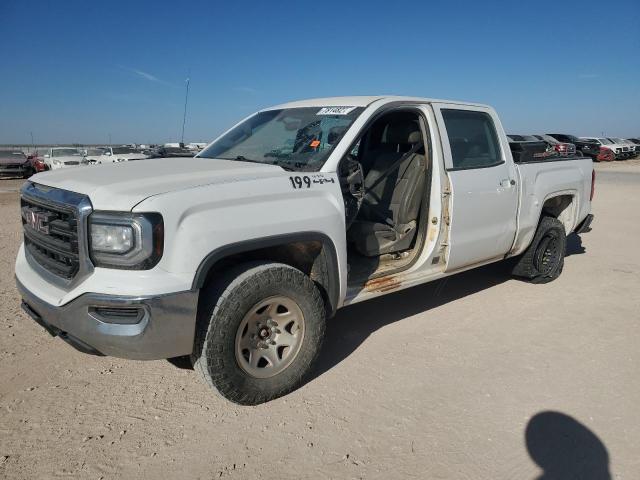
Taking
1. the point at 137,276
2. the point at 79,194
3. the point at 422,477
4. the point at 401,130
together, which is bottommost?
the point at 422,477

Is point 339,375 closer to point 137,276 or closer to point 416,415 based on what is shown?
point 416,415

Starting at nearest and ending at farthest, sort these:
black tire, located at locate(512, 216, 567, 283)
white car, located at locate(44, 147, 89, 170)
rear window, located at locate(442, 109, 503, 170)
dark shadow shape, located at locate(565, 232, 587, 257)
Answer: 1. rear window, located at locate(442, 109, 503, 170)
2. black tire, located at locate(512, 216, 567, 283)
3. dark shadow shape, located at locate(565, 232, 587, 257)
4. white car, located at locate(44, 147, 89, 170)

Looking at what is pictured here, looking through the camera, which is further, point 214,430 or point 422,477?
point 214,430

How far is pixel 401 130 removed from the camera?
15.3 ft

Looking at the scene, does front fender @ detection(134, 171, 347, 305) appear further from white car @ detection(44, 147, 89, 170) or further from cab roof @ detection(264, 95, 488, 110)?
white car @ detection(44, 147, 89, 170)

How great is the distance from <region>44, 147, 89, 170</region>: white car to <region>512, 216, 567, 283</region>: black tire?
20872 mm

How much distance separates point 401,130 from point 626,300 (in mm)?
3029

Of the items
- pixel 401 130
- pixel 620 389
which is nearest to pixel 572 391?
pixel 620 389

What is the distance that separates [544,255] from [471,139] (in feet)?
6.46

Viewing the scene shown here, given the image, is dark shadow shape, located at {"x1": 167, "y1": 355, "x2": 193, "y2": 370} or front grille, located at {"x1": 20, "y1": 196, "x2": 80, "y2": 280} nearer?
front grille, located at {"x1": 20, "y1": 196, "x2": 80, "y2": 280}

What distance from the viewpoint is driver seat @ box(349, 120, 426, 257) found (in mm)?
4223

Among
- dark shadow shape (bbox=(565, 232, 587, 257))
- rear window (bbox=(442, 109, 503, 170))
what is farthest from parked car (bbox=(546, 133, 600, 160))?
rear window (bbox=(442, 109, 503, 170))

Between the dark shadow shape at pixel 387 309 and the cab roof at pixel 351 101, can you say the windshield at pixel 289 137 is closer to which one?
the cab roof at pixel 351 101

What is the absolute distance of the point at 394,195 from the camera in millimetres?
4531
